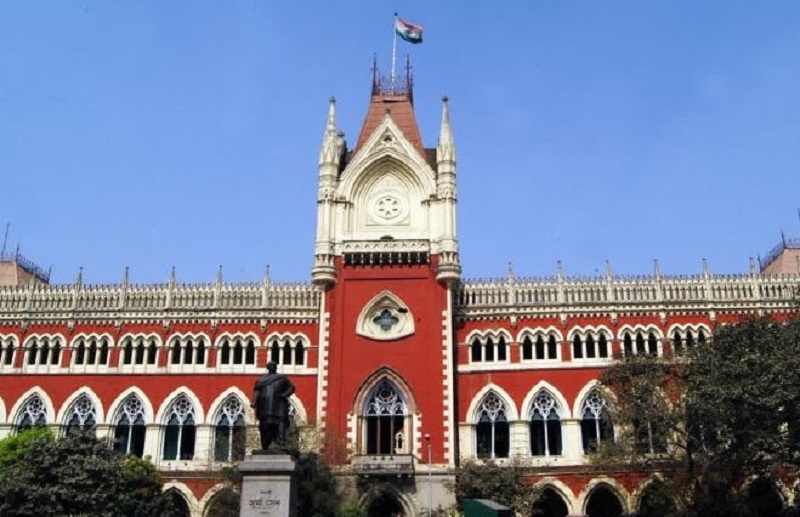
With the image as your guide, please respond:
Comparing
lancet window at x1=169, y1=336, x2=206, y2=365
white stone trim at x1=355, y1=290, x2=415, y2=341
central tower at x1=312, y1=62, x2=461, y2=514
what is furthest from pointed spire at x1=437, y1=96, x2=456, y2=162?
lancet window at x1=169, y1=336, x2=206, y2=365

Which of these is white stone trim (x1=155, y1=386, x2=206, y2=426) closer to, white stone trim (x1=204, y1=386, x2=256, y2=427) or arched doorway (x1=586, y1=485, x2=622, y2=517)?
white stone trim (x1=204, y1=386, x2=256, y2=427)

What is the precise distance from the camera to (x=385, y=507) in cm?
4003

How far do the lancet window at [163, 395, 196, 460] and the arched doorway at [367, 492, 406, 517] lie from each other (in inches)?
385

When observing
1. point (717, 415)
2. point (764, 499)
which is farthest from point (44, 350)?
point (764, 499)

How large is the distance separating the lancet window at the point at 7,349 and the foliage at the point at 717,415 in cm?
3029

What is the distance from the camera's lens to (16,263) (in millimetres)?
52031

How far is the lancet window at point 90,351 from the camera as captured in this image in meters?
43.8

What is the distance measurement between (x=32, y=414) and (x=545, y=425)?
26036 millimetres

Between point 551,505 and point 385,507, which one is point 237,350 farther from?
point 551,505

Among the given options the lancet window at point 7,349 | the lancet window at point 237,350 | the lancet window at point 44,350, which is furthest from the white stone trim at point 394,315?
the lancet window at point 7,349

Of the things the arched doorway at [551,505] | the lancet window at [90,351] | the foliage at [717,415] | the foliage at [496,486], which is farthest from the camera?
the lancet window at [90,351]

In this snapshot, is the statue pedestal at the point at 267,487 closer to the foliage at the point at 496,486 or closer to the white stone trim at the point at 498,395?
the foliage at the point at 496,486

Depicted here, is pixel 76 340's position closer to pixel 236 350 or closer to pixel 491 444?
pixel 236 350

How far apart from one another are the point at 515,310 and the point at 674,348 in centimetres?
807
